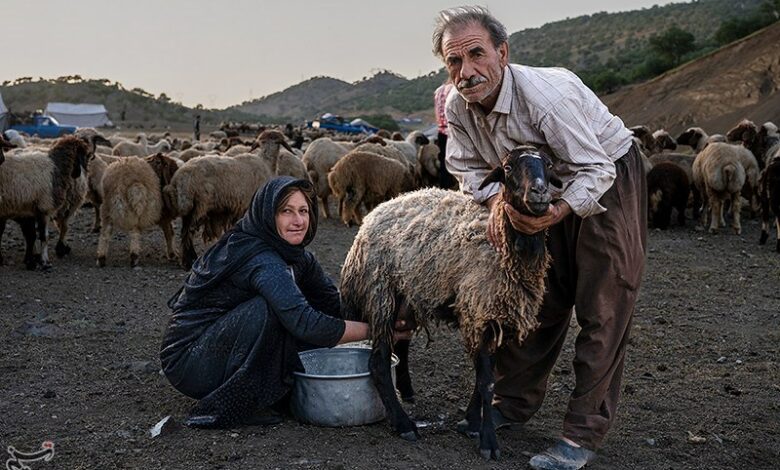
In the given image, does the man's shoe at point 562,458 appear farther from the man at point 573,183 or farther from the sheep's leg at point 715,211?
the sheep's leg at point 715,211

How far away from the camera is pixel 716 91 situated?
32.5 m

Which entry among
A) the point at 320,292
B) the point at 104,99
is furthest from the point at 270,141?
the point at 104,99

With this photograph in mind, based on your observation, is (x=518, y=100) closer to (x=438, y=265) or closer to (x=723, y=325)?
(x=438, y=265)

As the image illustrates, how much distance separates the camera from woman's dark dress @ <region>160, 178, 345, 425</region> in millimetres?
4734

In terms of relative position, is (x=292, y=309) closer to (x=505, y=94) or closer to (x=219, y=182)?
(x=505, y=94)

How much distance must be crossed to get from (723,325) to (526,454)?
3985 mm

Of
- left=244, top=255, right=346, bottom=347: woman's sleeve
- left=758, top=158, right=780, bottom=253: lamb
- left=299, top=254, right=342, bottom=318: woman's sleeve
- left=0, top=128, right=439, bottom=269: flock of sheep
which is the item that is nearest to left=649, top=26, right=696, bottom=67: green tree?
left=758, top=158, right=780, bottom=253: lamb

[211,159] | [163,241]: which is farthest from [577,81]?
[163,241]

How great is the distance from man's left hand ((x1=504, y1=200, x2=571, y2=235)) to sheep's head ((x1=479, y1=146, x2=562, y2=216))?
3 centimetres

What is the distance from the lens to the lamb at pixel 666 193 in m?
14.8

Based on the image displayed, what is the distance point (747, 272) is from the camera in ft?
35.0

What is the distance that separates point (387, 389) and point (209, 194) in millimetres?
6206

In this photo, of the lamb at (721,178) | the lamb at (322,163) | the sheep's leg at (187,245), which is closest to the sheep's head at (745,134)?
the lamb at (721,178)

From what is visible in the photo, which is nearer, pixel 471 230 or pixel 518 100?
pixel 518 100
